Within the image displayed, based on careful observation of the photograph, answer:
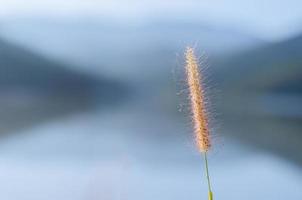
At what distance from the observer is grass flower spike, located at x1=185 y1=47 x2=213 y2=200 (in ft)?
3.48

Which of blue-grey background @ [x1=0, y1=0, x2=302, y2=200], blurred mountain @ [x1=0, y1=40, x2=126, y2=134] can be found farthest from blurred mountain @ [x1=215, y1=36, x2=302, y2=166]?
blurred mountain @ [x1=0, y1=40, x2=126, y2=134]

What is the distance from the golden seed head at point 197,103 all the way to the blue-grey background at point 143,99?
4cm

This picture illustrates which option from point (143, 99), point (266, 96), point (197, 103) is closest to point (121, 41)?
point (143, 99)

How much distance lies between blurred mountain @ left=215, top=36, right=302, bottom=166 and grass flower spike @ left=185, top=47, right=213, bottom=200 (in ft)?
0.32

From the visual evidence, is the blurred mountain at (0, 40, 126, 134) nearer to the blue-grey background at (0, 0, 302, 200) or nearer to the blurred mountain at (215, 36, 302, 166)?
the blue-grey background at (0, 0, 302, 200)

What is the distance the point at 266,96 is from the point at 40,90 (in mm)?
613

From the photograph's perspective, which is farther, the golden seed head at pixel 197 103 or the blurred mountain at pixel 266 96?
the blurred mountain at pixel 266 96

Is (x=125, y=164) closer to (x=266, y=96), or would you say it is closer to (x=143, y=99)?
(x=143, y=99)

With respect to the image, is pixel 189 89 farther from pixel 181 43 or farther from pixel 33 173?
pixel 33 173

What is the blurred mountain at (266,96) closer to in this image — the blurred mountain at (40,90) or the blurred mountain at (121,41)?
the blurred mountain at (121,41)

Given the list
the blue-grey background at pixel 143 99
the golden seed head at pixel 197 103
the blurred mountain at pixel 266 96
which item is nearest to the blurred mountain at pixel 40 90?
the blue-grey background at pixel 143 99

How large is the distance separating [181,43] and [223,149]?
0.31 m

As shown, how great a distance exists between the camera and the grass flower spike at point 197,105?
1.06 meters

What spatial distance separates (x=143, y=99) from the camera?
3.88 feet
